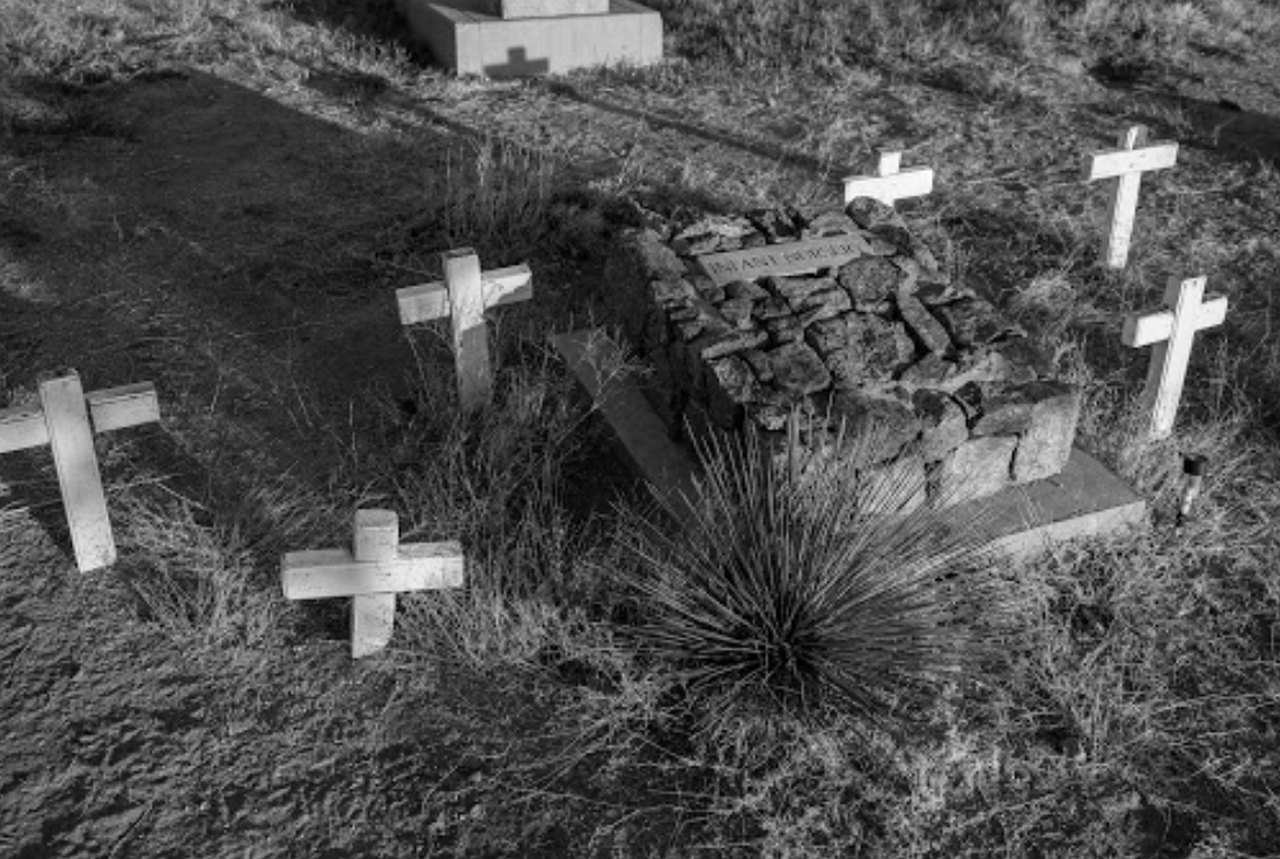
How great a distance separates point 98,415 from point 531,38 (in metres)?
5.74

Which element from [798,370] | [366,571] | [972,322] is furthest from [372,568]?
[972,322]

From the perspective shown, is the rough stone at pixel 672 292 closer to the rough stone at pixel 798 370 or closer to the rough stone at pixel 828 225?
the rough stone at pixel 798 370

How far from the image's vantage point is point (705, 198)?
7688mm

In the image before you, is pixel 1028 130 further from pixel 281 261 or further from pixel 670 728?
pixel 670 728

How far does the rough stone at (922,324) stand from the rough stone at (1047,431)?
1.16ft

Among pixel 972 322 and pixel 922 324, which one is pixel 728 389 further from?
pixel 972 322

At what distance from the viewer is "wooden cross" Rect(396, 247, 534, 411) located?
5.27 metres

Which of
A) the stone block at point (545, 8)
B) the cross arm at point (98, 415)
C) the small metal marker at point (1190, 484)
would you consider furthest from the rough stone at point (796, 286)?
the stone block at point (545, 8)

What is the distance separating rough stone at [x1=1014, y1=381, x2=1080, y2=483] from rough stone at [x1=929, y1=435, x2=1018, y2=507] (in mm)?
62

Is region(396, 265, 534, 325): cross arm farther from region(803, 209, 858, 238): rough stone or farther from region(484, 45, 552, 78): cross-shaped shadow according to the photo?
region(484, 45, 552, 78): cross-shaped shadow

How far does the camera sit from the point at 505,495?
483cm

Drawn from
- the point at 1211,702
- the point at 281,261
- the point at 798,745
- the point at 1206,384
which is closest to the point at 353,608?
the point at 798,745

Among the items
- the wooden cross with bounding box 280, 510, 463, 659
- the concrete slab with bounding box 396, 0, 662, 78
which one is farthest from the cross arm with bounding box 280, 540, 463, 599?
the concrete slab with bounding box 396, 0, 662, 78

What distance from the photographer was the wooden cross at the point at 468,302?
527cm
